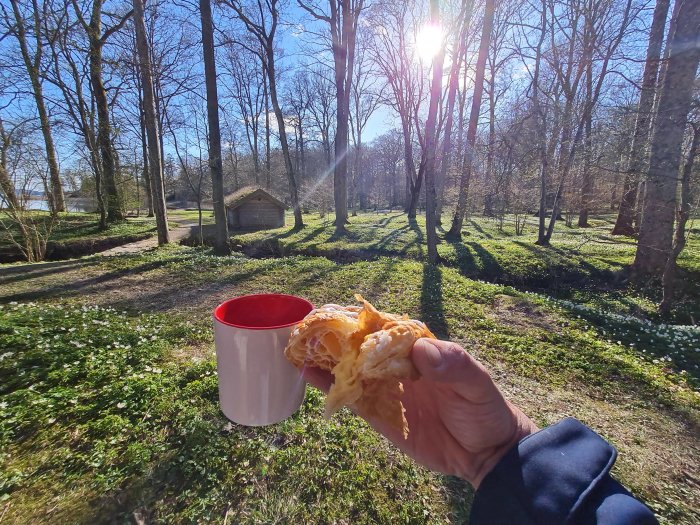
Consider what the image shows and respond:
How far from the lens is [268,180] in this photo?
37.9 metres

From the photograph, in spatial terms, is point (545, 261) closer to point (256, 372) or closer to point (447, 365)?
point (447, 365)

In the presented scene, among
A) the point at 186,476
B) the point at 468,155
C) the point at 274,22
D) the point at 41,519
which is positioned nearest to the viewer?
the point at 41,519

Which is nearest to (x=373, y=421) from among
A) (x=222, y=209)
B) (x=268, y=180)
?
(x=222, y=209)

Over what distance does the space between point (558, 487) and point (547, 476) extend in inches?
1.7

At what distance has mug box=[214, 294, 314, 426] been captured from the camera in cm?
133

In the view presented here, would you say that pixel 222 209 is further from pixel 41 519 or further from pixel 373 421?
pixel 373 421

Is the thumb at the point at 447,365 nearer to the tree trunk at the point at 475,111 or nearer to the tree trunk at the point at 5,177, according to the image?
the tree trunk at the point at 5,177

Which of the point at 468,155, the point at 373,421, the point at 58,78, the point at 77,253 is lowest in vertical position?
the point at 77,253

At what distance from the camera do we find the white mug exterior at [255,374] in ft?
4.36

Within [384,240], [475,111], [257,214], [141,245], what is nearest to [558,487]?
[384,240]

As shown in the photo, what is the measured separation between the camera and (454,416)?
4.63 feet

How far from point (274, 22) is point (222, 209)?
1148 cm

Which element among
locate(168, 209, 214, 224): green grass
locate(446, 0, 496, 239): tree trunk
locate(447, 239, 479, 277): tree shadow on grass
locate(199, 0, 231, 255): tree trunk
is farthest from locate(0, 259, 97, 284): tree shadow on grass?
locate(168, 209, 214, 224): green grass

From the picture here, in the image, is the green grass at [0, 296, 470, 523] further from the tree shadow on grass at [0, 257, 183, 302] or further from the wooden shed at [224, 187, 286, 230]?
the wooden shed at [224, 187, 286, 230]
